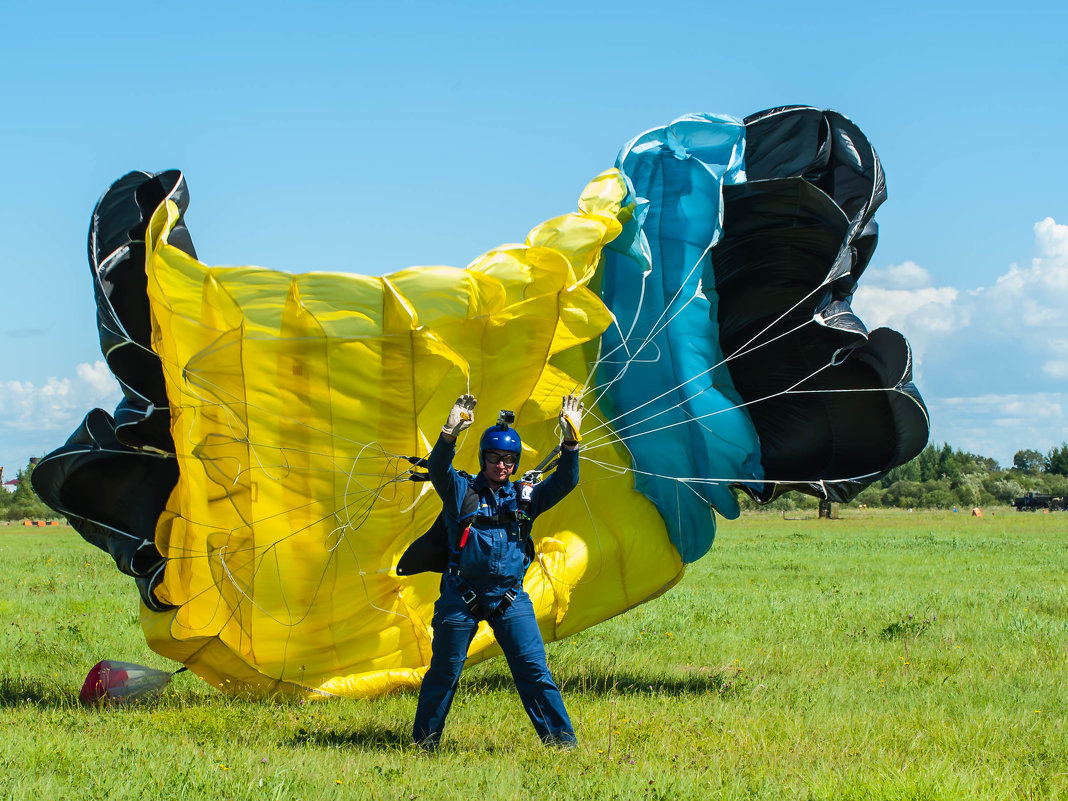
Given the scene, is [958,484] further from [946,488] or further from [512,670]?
[512,670]

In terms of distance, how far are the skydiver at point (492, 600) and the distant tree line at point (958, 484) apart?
51659 millimetres

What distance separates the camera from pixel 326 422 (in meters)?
5.45

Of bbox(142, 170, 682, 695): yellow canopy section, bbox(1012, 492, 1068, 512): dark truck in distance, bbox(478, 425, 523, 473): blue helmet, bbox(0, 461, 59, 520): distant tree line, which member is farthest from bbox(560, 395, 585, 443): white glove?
bbox(0, 461, 59, 520): distant tree line

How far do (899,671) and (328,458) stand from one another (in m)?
4.43

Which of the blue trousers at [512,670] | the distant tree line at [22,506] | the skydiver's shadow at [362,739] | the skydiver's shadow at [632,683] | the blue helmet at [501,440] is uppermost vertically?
the blue helmet at [501,440]

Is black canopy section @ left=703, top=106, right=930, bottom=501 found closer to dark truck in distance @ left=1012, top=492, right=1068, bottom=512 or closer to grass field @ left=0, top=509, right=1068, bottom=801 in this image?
grass field @ left=0, top=509, right=1068, bottom=801

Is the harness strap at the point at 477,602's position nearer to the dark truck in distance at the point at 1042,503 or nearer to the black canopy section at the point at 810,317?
the black canopy section at the point at 810,317

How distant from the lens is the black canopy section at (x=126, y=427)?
19.2 feet

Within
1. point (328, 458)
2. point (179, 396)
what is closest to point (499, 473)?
point (328, 458)

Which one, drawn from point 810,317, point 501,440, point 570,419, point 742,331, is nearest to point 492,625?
point 501,440

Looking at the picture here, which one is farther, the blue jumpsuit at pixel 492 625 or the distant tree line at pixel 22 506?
the distant tree line at pixel 22 506

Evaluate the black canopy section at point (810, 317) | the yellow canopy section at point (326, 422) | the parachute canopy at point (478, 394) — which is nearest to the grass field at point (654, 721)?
the yellow canopy section at point (326, 422)

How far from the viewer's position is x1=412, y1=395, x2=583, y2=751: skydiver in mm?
4789

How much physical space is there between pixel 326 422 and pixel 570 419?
1.53m
